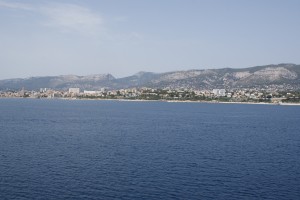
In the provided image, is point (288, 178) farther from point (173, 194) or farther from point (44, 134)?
point (44, 134)

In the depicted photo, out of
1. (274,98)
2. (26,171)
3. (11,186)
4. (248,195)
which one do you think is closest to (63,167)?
(26,171)

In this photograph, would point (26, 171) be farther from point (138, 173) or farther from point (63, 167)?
point (138, 173)

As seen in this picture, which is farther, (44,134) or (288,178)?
(44,134)

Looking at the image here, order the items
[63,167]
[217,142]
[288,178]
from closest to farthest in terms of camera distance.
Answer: [288,178]
[63,167]
[217,142]

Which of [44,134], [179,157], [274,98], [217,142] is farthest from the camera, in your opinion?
[274,98]

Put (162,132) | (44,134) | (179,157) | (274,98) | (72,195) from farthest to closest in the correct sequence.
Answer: (274,98)
(162,132)
(44,134)
(179,157)
(72,195)

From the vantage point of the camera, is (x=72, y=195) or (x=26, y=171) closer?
(x=72, y=195)

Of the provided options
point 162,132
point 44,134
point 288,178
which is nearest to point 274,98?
point 162,132

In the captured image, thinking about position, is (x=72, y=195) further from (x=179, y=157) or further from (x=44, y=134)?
(x=44, y=134)

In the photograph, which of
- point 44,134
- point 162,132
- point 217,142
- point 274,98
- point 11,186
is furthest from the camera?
point 274,98
